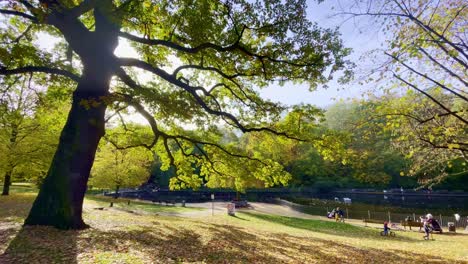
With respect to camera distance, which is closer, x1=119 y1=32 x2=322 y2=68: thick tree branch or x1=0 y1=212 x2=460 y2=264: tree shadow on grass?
x1=0 y1=212 x2=460 y2=264: tree shadow on grass

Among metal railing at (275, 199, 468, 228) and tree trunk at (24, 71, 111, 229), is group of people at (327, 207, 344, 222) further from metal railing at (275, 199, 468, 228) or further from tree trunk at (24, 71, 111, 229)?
tree trunk at (24, 71, 111, 229)

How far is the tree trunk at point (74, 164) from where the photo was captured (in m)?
9.05

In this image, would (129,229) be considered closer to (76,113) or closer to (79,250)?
(79,250)

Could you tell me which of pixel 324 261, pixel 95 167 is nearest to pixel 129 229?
pixel 324 261

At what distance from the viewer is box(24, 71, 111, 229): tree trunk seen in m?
9.05

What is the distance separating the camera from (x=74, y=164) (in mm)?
9398

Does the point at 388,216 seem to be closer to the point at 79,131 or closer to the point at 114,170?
the point at 79,131

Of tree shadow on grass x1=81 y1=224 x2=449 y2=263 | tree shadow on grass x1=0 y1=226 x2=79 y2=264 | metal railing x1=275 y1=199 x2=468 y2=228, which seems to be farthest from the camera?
metal railing x1=275 y1=199 x2=468 y2=228

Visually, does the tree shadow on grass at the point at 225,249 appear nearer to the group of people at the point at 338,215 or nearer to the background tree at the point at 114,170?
the group of people at the point at 338,215

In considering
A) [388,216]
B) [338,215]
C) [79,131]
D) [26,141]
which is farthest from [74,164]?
[388,216]

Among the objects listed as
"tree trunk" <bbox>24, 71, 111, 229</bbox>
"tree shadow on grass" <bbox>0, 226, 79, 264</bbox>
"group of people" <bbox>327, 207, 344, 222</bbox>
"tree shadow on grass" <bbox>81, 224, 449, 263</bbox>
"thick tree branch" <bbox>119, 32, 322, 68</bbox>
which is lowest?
"group of people" <bbox>327, 207, 344, 222</bbox>

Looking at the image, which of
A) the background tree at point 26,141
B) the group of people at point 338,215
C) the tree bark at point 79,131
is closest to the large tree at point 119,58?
the tree bark at point 79,131

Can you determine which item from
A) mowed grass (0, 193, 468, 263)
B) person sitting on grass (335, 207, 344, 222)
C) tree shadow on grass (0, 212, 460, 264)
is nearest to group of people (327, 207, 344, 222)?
person sitting on grass (335, 207, 344, 222)

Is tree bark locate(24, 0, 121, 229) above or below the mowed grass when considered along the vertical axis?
above
